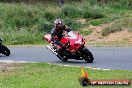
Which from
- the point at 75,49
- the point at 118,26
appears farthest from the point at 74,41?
the point at 118,26

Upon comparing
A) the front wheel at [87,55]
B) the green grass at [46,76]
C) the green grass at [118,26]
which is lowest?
the green grass at [118,26]

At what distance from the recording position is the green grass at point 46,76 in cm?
1219

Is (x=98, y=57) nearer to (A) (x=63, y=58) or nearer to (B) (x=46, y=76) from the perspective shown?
(A) (x=63, y=58)

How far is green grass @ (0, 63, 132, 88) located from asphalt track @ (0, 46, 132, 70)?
5.87 feet

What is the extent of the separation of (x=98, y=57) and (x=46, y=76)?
255 inches

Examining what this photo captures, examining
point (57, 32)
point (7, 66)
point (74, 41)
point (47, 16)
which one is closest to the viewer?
point (7, 66)

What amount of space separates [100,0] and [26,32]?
14.3 meters

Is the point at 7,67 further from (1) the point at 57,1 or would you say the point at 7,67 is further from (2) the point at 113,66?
(1) the point at 57,1

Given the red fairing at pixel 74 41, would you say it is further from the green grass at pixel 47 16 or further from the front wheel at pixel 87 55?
the green grass at pixel 47 16

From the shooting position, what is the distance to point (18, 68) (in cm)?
1569

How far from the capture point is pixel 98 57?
19.9m

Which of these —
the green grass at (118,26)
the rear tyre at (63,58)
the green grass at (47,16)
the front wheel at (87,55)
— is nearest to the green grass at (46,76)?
the front wheel at (87,55)

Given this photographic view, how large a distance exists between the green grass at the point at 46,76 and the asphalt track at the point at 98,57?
1790 mm

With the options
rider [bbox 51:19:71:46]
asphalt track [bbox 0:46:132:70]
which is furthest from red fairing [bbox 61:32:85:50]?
asphalt track [bbox 0:46:132:70]
